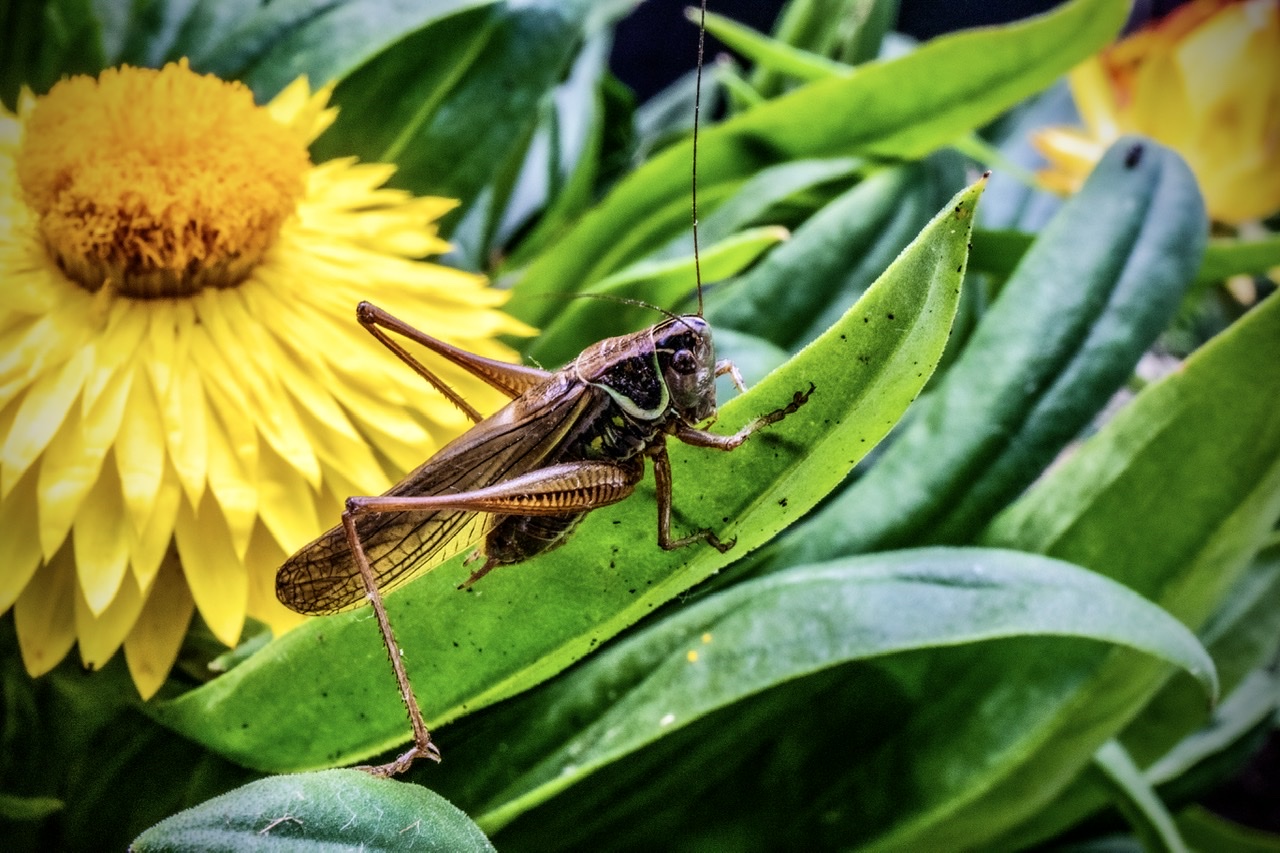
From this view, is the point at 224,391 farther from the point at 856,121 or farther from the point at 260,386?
the point at 856,121

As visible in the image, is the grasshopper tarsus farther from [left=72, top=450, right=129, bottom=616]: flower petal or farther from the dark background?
the dark background

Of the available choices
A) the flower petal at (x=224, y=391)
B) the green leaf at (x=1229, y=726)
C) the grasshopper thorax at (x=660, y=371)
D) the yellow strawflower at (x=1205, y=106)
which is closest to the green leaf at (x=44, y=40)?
the flower petal at (x=224, y=391)

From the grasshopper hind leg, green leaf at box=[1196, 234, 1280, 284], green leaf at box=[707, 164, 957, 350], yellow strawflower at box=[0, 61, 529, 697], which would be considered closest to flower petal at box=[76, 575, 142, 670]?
yellow strawflower at box=[0, 61, 529, 697]

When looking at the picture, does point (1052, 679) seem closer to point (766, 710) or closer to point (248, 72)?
point (766, 710)

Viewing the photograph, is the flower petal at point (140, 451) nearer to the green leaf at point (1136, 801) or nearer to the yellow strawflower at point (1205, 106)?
the green leaf at point (1136, 801)

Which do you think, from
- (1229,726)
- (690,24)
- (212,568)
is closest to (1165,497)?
(1229,726)

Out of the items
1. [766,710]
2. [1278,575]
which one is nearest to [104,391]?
[766,710]

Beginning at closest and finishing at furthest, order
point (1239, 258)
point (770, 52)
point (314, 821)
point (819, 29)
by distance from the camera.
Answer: point (314, 821)
point (1239, 258)
point (770, 52)
point (819, 29)
